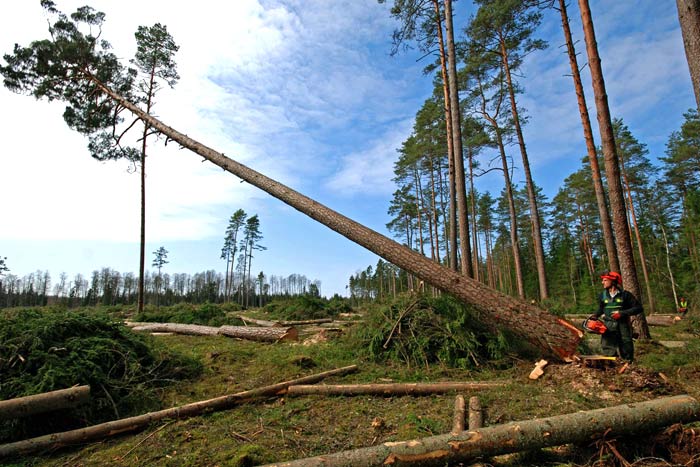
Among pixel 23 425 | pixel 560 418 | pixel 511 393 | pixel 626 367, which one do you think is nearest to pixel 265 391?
pixel 23 425

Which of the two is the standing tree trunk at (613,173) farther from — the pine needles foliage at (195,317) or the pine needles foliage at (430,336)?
the pine needles foliage at (195,317)

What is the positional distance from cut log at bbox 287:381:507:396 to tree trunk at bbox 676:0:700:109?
4.11 meters

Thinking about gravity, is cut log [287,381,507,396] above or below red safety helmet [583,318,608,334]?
below

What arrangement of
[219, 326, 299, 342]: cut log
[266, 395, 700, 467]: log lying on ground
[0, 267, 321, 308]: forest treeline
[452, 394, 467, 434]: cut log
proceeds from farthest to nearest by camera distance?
[0, 267, 321, 308]: forest treeline < [219, 326, 299, 342]: cut log < [452, 394, 467, 434]: cut log < [266, 395, 700, 467]: log lying on ground

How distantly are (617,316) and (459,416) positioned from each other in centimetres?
357

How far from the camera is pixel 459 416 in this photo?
3418 mm

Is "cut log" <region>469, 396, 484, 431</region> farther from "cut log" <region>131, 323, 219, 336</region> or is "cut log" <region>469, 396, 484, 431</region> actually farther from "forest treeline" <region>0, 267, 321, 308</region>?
"forest treeline" <region>0, 267, 321, 308</region>

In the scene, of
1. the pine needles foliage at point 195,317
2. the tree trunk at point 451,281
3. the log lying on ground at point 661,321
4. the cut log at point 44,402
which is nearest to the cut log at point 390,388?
the tree trunk at point 451,281

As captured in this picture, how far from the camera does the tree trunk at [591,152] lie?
9242mm

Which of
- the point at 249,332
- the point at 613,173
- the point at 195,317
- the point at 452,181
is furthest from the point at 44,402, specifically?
the point at 452,181

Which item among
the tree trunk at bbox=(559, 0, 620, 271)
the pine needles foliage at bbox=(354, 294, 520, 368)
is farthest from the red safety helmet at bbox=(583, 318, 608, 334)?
the tree trunk at bbox=(559, 0, 620, 271)

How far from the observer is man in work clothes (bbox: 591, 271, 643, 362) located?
5.26 meters

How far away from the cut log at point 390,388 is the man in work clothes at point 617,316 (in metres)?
2.22

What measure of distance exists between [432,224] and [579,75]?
19105 mm
